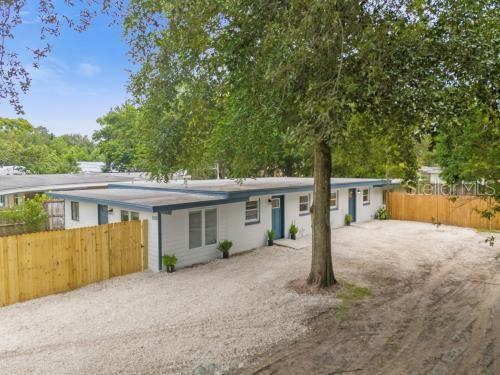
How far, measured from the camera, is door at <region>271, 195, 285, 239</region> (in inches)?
635

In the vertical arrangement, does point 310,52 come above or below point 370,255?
above

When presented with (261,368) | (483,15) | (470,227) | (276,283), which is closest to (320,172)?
(276,283)

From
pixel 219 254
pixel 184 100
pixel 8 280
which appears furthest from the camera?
pixel 219 254

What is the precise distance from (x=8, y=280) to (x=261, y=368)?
21.7 ft

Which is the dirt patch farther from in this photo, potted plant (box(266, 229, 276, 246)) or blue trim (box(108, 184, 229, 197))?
blue trim (box(108, 184, 229, 197))

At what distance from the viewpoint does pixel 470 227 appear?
788 inches

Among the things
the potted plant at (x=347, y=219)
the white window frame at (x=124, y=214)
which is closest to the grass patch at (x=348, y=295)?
the white window frame at (x=124, y=214)

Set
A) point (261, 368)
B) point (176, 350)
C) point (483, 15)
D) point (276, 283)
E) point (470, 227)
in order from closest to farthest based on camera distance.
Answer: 1. point (261, 368)
2. point (176, 350)
3. point (483, 15)
4. point (276, 283)
5. point (470, 227)

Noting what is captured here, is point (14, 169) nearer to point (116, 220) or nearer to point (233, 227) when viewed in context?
point (116, 220)

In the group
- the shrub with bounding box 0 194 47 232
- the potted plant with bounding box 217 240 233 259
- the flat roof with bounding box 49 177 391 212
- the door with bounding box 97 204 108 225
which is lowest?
the potted plant with bounding box 217 240 233 259

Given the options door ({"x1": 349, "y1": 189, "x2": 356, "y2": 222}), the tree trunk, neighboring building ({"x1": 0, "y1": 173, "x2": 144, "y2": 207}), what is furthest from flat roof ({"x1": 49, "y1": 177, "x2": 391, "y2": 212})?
neighboring building ({"x1": 0, "y1": 173, "x2": 144, "y2": 207})

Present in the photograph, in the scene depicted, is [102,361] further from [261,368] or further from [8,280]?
[8,280]

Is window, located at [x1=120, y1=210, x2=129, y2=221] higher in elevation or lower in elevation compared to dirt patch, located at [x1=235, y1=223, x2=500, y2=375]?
higher

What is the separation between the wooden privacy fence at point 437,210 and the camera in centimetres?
1977
